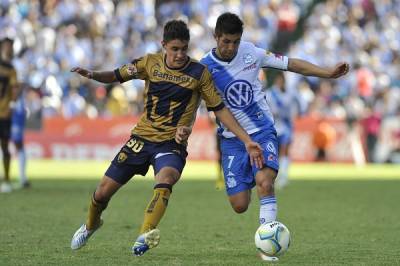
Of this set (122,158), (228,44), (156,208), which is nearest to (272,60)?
(228,44)

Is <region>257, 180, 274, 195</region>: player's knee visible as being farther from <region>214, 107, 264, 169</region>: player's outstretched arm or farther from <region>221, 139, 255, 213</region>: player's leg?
<region>221, 139, 255, 213</region>: player's leg

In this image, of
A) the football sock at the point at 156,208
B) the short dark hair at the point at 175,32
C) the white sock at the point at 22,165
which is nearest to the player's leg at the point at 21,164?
the white sock at the point at 22,165

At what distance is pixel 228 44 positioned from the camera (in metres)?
9.05

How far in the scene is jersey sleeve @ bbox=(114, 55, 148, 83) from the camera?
351 inches

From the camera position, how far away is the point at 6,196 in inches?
643

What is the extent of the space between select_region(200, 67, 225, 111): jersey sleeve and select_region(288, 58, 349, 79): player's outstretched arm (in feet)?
3.01

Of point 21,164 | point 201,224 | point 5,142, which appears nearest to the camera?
point 201,224

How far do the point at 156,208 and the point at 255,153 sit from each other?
42.0 inches

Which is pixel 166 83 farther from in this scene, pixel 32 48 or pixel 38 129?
pixel 32 48

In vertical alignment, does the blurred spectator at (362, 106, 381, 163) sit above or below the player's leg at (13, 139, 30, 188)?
below

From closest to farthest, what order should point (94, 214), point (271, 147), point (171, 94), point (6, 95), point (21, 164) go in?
point (171, 94) < point (94, 214) < point (271, 147) < point (6, 95) < point (21, 164)

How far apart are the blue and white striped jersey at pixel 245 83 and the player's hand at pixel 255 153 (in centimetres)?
47

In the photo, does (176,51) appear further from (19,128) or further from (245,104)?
(19,128)

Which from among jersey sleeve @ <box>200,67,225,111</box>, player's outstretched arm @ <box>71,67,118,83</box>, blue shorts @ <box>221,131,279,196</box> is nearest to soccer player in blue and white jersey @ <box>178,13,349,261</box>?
blue shorts @ <box>221,131,279,196</box>
